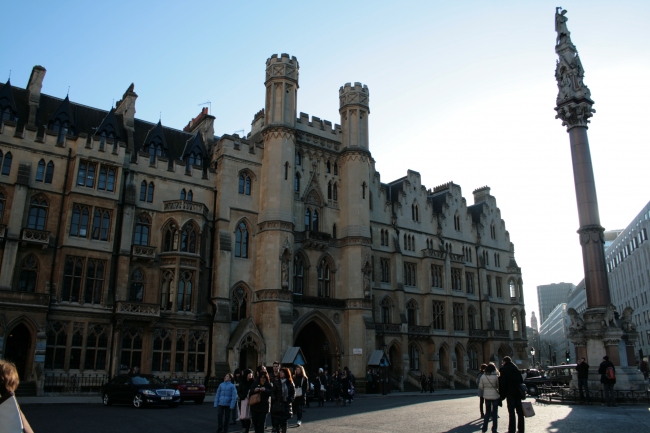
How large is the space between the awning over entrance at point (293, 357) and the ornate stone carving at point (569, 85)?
770 inches

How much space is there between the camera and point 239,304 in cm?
3591

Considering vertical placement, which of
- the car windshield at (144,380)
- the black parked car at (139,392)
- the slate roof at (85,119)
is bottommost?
the black parked car at (139,392)

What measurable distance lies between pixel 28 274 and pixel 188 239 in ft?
29.7

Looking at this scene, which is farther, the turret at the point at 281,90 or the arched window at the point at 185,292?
the turret at the point at 281,90

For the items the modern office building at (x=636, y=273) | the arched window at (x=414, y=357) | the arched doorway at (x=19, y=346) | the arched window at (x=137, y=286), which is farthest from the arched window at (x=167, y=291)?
the modern office building at (x=636, y=273)

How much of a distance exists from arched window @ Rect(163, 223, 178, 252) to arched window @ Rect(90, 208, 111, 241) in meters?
3.57

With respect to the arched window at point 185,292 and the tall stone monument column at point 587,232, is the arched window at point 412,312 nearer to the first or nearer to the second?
the arched window at point 185,292

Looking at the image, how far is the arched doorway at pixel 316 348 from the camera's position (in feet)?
127

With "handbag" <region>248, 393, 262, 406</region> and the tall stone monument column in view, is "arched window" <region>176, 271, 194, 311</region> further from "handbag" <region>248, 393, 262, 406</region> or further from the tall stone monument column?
"handbag" <region>248, 393, 262, 406</region>

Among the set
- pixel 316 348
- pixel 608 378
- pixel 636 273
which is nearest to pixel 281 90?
pixel 316 348

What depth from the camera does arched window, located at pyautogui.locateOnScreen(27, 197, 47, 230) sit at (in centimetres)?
3034

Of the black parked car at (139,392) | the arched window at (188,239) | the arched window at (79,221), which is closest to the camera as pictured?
the black parked car at (139,392)

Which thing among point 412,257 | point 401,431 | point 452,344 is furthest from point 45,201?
point 452,344

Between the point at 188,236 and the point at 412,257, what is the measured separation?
21.2m
